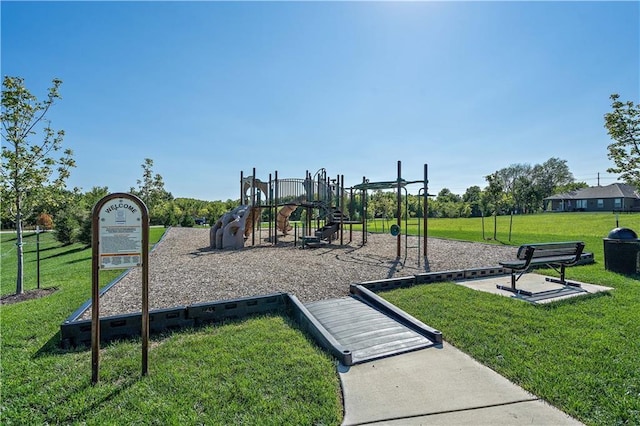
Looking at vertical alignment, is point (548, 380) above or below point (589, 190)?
below

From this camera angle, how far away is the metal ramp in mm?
3963

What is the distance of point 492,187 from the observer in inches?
722

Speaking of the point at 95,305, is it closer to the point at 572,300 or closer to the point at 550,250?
the point at 572,300

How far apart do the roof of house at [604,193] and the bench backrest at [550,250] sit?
58.0 metres

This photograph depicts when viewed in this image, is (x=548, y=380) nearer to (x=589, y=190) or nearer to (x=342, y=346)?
(x=342, y=346)

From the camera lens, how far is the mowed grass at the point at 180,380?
2.68m

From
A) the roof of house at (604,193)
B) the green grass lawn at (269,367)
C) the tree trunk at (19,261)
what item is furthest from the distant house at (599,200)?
Result: the tree trunk at (19,261)

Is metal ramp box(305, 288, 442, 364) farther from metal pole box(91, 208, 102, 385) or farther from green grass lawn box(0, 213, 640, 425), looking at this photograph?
metal pole box(91, 208, 102, 385)

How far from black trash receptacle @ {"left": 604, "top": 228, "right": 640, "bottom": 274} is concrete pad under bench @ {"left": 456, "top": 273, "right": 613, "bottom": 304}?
6.46 ft

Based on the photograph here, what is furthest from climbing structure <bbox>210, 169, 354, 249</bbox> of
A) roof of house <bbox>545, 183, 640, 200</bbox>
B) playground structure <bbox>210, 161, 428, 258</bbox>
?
roof of house <bbox>545, 183, 640, 200</bbox>

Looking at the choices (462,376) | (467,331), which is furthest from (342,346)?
(467,331)

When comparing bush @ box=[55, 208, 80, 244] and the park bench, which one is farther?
bush @ box=[55, 208, 80, 244]

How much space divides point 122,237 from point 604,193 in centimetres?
6976

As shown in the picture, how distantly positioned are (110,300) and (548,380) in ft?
21.5
